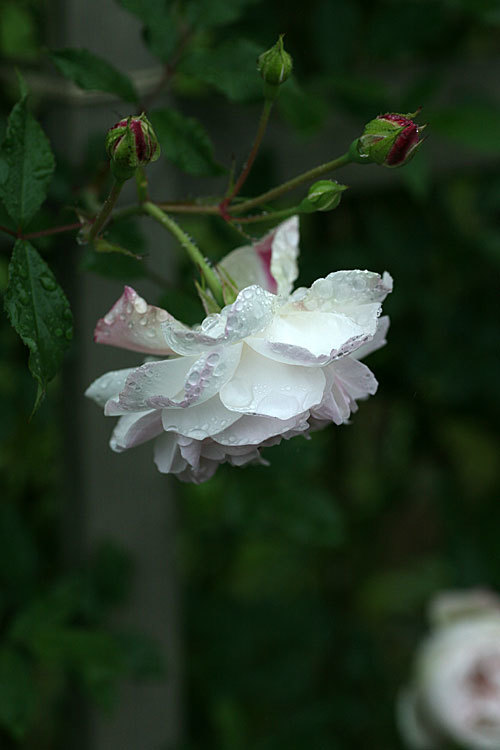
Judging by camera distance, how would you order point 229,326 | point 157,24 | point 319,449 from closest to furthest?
1. point 229,326
2. point 157,24
3. point 319,449

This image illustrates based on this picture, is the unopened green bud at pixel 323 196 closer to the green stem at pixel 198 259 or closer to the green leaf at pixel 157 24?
the green stem at pixel 198 259

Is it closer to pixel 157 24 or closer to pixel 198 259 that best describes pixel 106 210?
pixel 198 259

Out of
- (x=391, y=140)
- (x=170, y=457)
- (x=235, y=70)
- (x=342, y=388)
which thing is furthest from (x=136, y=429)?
(x=235, y=70)

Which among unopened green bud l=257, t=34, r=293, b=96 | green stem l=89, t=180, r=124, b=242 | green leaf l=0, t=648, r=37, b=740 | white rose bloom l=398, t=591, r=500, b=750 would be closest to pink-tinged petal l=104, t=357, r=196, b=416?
green stem l=89, t=180, r=124, b=242

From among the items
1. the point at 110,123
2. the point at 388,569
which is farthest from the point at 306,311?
the point at 388,569

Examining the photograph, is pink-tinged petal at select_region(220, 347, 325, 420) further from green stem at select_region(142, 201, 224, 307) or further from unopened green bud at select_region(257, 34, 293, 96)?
unopened green bud at select_region(257, 34, 293, 96)

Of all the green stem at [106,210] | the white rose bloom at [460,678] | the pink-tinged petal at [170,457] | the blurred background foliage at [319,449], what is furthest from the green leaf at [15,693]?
the white rose bloom at [460,678]
